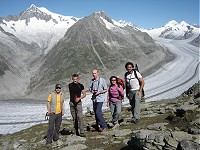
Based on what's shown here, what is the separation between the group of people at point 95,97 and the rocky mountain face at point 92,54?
7257 centimetres

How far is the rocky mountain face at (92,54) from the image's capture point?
95.1m

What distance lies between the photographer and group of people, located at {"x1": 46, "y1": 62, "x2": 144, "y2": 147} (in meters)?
11.8

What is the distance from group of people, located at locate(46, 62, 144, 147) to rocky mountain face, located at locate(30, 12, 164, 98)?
2857 inches

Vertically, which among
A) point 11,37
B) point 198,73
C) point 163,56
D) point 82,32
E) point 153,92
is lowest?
point 153,92

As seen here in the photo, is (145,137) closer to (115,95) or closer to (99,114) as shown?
(99,114)

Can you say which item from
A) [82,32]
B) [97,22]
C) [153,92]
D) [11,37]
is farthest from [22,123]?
[11,37]

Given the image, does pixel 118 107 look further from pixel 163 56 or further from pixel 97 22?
pixel 97 22

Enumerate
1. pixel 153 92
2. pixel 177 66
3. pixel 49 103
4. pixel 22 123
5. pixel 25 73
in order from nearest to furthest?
pixel 49 103, pixel 22 123, pixel 153 92, pixel 177 66, pixel 25 73

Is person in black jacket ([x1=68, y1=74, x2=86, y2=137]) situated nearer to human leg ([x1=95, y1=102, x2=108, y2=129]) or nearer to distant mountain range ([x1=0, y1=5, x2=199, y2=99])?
human leg ([x1=95, y1=102, x2=108, y2=129])

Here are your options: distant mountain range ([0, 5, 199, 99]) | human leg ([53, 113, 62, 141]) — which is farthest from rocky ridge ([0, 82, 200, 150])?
distant mountain range ([0, 5, 199, 99])

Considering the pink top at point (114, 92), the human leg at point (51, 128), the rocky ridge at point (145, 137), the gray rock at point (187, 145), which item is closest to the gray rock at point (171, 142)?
the rocky ridge at point (145, 137)

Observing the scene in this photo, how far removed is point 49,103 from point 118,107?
2.79 meters

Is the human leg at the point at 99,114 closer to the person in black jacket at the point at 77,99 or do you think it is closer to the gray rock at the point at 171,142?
the person in black jacket at the point at 77,99

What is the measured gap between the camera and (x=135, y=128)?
12031 mm
